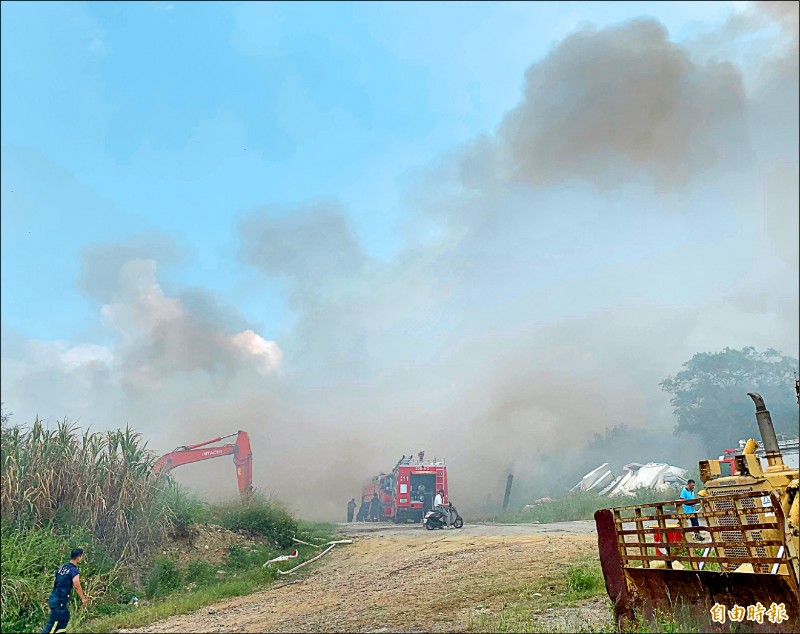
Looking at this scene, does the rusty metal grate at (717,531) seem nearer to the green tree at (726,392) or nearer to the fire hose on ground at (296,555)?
the fire hose on ground at (296,555)

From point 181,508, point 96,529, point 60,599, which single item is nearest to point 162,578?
point 96,529

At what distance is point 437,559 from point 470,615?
591cm

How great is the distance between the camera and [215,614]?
10.3m

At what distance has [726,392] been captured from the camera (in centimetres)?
3750

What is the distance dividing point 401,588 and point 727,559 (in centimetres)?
614

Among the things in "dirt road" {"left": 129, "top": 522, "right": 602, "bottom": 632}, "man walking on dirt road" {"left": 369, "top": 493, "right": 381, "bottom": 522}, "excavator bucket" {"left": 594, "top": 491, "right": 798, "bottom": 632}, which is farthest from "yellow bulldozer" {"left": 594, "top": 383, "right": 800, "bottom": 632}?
"man walking on dirt road" {"left": 369, "top": 493, "right": 381, "bottom": 522}

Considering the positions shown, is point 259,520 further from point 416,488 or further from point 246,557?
point 416,488

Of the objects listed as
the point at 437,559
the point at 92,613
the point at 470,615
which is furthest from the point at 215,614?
the point at 437,559

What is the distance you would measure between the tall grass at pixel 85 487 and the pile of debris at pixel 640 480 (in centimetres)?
2035

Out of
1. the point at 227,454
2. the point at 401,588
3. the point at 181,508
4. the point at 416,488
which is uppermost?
the point at 227,454

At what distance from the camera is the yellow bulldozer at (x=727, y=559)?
6.08 meters

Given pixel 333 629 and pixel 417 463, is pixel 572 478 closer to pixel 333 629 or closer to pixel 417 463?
pixel 417 463

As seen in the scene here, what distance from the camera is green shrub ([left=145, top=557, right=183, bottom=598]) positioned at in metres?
12.7

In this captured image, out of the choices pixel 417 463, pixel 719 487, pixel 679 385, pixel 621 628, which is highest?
pixel 679 385
